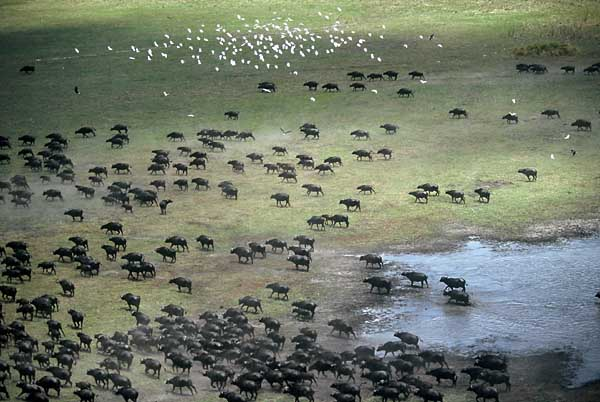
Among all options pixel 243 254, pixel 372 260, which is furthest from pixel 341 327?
pixel 243 254

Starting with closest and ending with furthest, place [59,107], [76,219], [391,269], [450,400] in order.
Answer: [450,400] → [391,269] → [76,219] → [59,107]

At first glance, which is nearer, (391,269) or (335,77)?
(391,269)

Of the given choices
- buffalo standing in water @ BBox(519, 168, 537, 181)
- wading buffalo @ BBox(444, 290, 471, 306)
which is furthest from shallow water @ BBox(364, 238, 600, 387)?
buffalo standing in water @ BBox(519, 168, 537, 181)

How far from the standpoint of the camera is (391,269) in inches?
1394

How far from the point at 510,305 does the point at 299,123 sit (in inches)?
812

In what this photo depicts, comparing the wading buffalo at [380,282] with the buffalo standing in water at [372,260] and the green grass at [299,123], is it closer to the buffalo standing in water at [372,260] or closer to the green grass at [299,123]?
the green grass at [299,123]

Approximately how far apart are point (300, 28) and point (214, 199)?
2860cm

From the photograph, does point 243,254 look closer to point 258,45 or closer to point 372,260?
point 372,260

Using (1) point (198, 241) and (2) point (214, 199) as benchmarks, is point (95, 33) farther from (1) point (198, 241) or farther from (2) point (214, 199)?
(1) point (198, 241)

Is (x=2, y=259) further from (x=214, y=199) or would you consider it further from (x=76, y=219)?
(x=214, y=199)

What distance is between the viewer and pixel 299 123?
51.6 m

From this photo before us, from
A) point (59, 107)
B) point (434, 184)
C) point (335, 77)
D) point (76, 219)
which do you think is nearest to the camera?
point (76, 219)

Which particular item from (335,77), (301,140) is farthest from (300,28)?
(301,140)

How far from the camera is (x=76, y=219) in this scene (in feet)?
132
